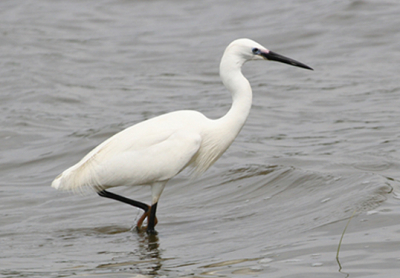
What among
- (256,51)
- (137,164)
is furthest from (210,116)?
(137,164)

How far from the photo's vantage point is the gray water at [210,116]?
548cm

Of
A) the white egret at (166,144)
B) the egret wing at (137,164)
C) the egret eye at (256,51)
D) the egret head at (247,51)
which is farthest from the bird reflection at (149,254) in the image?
the egret eye at (256,51)

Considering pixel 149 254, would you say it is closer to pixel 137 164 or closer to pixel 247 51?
pixel 137 164

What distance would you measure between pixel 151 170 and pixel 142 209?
2.32ft

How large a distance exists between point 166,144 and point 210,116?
493 centimetres

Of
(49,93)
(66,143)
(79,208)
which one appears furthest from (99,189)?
(49,93)

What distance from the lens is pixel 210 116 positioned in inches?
442

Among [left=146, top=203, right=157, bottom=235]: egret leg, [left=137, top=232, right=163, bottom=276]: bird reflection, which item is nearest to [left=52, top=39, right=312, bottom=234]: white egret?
[left=146, top=203, right=157, bottom=235]: egret leg

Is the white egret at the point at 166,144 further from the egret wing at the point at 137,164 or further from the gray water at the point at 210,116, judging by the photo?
the gray water at the point at 210,116

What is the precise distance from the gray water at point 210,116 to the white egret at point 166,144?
578mm

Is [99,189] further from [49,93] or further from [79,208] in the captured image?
[49,93]

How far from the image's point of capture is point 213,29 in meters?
16.8

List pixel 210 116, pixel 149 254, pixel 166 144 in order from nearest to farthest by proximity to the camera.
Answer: pixel 149 254, pixel 166 144, pixel 210 116

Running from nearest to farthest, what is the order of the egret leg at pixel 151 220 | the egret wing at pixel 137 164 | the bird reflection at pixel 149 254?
1. the bird reflection at pixel 149 254
2. the egret wing at pixel 137 164
3. the egret leg at pixel 151 220
